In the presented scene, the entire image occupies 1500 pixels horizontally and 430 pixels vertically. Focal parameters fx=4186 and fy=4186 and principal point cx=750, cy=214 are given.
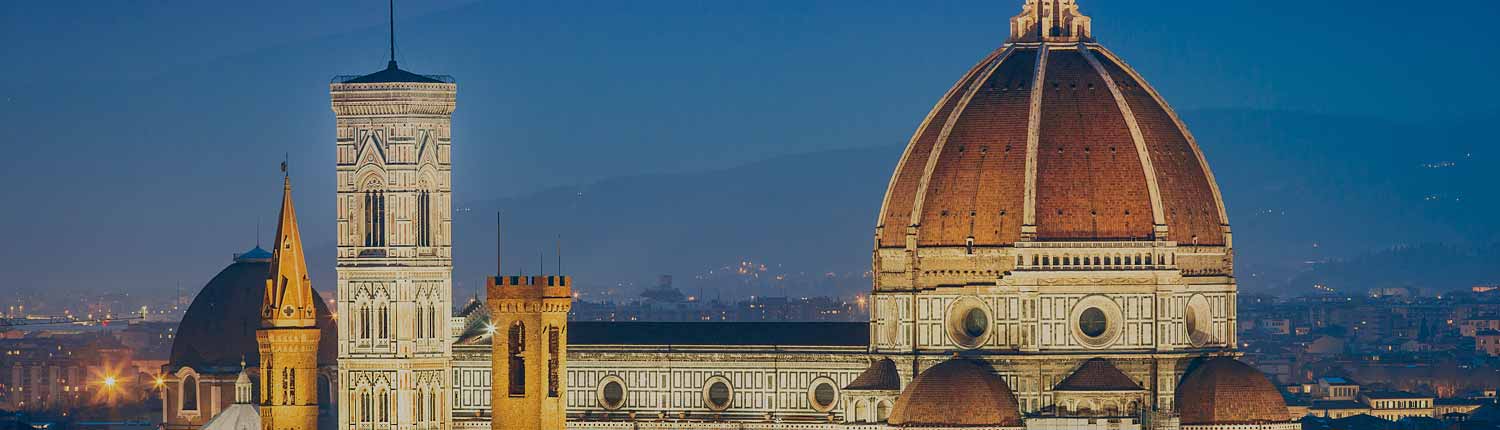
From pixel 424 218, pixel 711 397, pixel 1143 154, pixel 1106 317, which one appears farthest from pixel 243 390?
pixel 1143 154

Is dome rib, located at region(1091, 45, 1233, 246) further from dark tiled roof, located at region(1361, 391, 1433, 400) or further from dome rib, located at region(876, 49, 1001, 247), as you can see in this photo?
dark tiled roof, located at region(1361, 391, 1433, 400)

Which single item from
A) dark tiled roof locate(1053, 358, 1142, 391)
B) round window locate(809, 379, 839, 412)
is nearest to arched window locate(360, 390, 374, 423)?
round window locate(809, 379, 839, 412)

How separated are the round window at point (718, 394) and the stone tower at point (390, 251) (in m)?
9.92

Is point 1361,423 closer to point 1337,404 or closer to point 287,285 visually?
point 1337,404

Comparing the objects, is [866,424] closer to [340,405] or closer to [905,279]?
[905,279]

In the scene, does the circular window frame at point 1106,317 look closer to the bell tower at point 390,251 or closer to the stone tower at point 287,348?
the bell tower at point 390,251

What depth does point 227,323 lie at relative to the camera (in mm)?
155750

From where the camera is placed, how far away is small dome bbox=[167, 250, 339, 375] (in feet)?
506

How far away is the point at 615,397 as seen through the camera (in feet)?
442

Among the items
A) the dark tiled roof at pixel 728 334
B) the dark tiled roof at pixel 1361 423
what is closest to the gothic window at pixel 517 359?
the dark tiled roof at pixel 728 334

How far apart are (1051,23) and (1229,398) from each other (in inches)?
568

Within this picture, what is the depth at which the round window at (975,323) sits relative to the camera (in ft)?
420

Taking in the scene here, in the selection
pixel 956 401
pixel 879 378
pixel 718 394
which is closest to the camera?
pixel 956 401

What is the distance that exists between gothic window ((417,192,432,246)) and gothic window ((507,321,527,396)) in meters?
19.1
